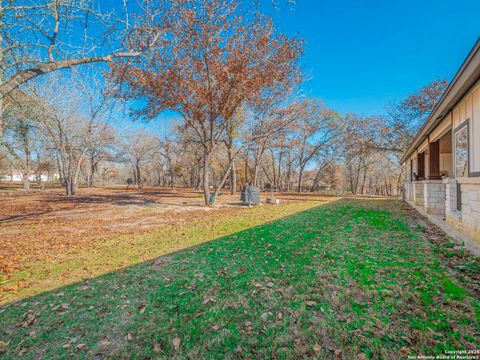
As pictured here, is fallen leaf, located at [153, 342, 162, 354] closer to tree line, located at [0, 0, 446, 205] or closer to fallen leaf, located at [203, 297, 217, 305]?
fallen leaf, located at [203, 297, 217, 305]

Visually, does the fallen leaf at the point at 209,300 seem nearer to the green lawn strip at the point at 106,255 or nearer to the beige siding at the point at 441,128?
the green lawn strip at the point at 106,255

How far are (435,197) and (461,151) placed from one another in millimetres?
2685

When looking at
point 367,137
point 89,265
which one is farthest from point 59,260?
point 367,137

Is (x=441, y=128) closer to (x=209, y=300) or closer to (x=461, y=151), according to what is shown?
(x=461, y=151)

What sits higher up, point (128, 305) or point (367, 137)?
point (367, 137)

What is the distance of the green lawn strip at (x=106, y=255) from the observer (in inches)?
127

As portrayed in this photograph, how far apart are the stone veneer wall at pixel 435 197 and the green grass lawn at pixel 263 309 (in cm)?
384

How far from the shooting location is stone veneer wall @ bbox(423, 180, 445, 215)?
692 centimetres

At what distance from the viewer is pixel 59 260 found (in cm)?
409

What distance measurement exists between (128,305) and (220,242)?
2.62 m

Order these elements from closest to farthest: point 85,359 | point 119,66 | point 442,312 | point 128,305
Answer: point 85,359 < point 442,312 < point 128,305 < point 119,66

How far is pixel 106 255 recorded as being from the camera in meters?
4.32

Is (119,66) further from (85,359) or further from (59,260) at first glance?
(85,359)

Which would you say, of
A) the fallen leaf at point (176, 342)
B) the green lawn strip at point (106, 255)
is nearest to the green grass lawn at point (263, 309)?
the fallen leaf at point (176, 342)
